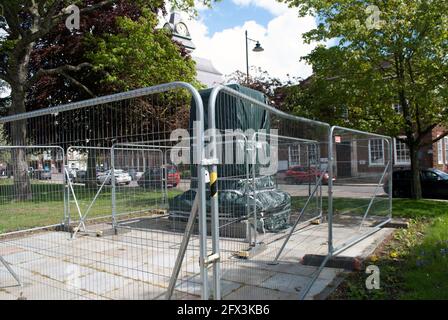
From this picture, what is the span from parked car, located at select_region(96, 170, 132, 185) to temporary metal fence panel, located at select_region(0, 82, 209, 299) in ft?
0.13

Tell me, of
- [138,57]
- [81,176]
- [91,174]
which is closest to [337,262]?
[91,174]

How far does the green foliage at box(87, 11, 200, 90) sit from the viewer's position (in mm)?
15562

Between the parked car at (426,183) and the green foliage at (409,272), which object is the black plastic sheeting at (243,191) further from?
the parked car at (426,183)

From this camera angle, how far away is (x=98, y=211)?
34.1 ft

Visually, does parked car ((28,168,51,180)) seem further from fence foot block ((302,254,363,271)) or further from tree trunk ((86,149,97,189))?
fence foot block ((302,254,363,271))

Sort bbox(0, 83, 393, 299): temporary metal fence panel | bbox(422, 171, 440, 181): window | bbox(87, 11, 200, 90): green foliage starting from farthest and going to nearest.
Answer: bbox(422, 171, 440, 181): window → bbox(87, 11, 200, 90): green foliage → bbox(0, 83, 393, 299): temporary metal fence panel

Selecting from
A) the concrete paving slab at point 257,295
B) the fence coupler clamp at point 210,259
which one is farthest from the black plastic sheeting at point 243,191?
the fence coupler clamp at point 210,259

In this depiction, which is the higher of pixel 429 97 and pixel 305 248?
pixel 429 97

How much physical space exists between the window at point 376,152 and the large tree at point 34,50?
6.91 m

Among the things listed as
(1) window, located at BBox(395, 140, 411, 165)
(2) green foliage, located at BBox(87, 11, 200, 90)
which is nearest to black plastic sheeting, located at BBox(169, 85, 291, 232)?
(2) green foliage, located at BBox(87, 11, 200, 90)

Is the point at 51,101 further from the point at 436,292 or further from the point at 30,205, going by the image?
the point at 436,292

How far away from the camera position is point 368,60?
13.0m
